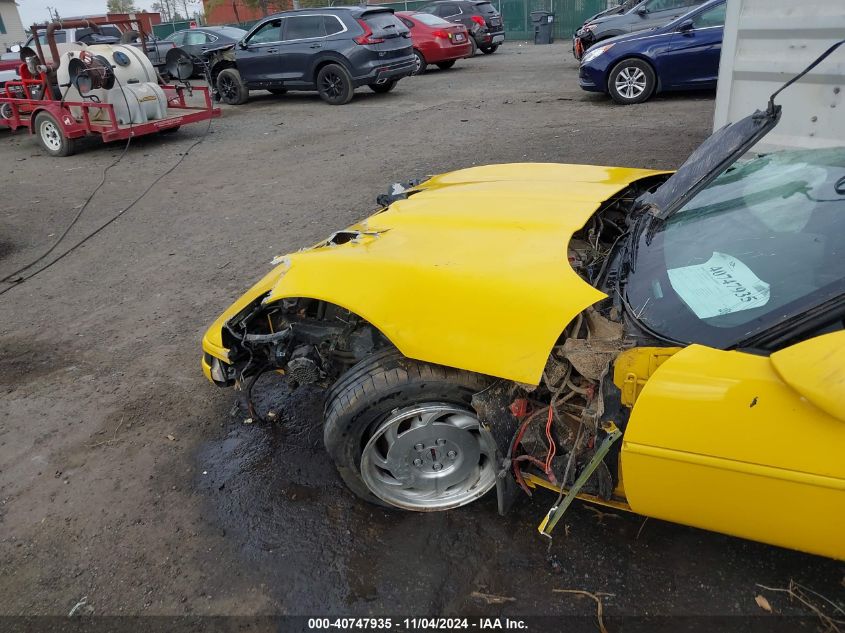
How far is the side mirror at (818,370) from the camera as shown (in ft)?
4.95

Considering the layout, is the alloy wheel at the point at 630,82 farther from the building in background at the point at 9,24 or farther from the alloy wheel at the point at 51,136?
the building in background at the point at 9,24

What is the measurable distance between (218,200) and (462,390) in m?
5.67

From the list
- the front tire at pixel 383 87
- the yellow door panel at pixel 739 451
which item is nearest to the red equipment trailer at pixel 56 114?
the front tire at pixel 383 87

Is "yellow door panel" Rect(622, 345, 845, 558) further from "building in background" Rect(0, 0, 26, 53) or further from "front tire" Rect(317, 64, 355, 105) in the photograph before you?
"building in background" Rect(0, 0, 26, 53)

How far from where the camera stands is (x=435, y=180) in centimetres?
376

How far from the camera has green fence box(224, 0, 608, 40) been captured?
2510 centimetres

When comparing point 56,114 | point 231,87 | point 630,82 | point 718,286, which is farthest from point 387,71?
point 718,286

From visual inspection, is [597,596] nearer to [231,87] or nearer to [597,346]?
[597,346]

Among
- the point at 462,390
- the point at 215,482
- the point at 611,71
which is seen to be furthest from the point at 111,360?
the point at 611,71

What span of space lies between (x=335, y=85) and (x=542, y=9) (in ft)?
57.5

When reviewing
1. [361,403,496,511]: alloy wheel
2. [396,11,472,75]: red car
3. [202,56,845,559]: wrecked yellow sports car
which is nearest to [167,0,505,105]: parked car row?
[396,11,472,75]: red car

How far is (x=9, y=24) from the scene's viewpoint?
29719 mm

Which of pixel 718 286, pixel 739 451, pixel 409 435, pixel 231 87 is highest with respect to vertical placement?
pixel 231 87

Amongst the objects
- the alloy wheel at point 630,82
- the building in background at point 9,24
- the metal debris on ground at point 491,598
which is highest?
the building in background at point 9,24
